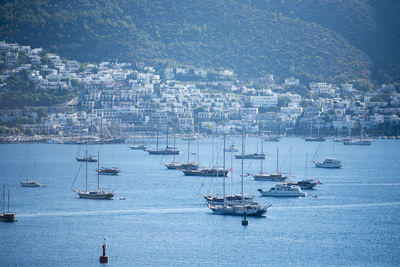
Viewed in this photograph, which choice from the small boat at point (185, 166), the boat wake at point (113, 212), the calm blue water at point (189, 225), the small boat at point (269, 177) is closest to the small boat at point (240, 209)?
the calm blue water at point (189, 225)

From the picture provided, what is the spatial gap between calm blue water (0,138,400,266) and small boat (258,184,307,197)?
0.92 m

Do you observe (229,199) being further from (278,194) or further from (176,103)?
(176,103)

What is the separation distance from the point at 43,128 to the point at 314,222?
8167 cm

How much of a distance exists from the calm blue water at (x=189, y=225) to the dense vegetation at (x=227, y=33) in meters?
101

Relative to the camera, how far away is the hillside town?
125 meters

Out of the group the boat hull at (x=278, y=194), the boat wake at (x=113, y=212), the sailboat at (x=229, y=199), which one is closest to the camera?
the boat wake at (x=113, y=212)

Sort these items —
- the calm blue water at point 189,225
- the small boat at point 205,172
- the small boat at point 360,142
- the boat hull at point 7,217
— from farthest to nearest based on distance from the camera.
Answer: the small boat at point 360,142 < the small boat at point 205,172 < the boat hull at point 7,217 < the calm blue water at point 189,225

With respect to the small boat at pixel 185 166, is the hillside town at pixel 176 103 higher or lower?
higher

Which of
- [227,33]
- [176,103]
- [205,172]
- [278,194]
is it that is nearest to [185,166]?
[205,172]

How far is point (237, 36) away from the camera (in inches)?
7219

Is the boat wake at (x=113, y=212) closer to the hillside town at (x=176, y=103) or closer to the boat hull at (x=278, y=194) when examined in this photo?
the boat hull at (x=278, y=194)

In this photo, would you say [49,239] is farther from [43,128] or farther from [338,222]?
[43,128]

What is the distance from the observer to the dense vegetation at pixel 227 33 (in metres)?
165

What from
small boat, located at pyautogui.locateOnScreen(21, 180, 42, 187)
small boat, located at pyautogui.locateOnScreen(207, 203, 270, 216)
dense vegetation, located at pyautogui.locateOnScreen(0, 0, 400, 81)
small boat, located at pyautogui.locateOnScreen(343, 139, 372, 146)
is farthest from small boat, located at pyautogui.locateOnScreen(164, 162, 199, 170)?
dense vegetation, located at pyautogui.locateOnScreen(0, 0, 400, 81)
